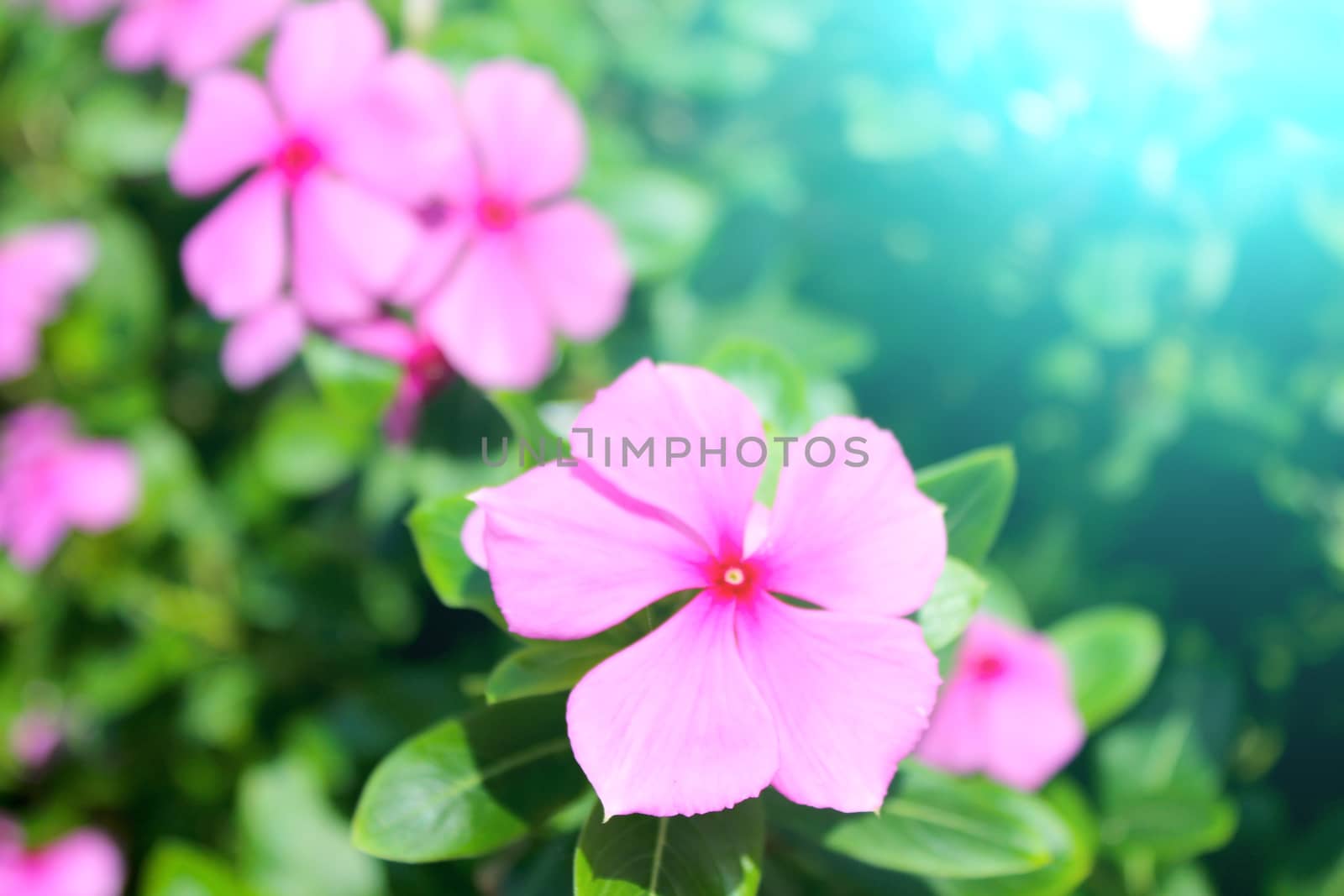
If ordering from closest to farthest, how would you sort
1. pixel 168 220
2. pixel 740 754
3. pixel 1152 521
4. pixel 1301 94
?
pixel 740 754 → pixel 1301 94 → pixel 1152 521 → pixel 168 220

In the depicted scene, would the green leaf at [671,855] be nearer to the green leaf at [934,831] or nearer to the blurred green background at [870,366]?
the green leaf at [934,831]

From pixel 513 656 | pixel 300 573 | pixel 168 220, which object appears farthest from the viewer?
pixel 168 220

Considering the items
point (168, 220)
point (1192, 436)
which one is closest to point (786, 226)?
point (1192, 436)

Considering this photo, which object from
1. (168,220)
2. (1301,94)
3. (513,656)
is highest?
(1301,94)

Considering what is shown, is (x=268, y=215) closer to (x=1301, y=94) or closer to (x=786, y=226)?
(x=786, y=226)

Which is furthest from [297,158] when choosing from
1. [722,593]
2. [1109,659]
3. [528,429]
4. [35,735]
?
[35,735]

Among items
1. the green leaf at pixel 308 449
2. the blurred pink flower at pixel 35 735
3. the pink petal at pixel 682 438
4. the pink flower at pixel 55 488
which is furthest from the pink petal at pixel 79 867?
the pink petal at pixel 682 438
